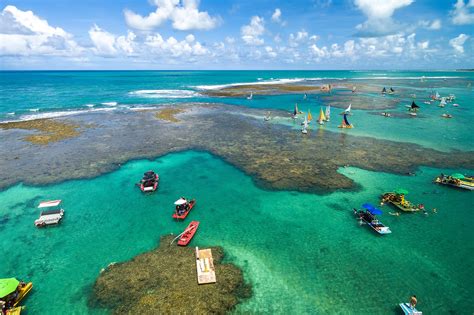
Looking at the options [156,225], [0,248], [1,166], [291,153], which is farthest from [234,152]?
[1,166]

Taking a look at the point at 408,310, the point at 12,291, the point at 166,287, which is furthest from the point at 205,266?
the point at 408,310

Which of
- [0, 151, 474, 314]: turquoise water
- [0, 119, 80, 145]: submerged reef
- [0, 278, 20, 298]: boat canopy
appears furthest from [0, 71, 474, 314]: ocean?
[0, 119, 80, 145]: submerged reef

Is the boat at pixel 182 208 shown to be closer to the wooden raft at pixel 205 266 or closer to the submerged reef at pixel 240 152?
the wooden raft at pixel 205 266

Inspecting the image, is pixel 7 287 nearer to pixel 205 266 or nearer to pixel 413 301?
pixel 205 266

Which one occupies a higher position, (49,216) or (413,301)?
(413,301)

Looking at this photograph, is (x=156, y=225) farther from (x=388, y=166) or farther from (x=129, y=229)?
(x=388, y=166)
